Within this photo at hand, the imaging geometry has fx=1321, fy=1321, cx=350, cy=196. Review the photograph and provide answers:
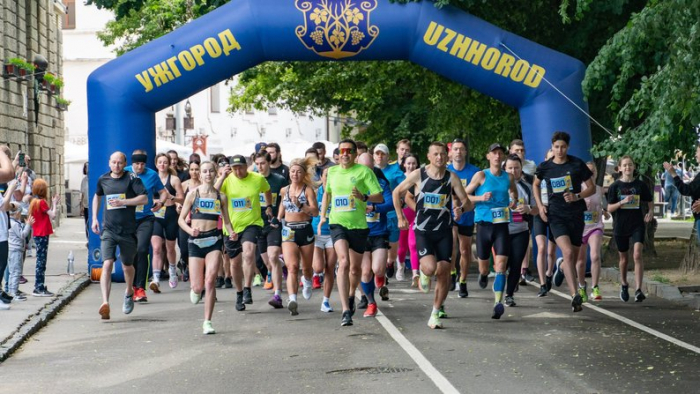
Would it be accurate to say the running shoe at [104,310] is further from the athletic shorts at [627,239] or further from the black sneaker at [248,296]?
the athletic shorts at [627,239]

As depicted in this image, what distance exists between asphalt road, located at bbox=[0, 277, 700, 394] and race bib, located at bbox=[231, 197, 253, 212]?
1126 mm

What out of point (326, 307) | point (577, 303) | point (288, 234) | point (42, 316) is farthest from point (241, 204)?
point (577, 303)

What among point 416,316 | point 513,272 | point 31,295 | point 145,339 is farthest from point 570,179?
point 31,295

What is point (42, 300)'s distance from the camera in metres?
15.7

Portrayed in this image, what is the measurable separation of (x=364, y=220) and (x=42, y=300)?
4601 mm

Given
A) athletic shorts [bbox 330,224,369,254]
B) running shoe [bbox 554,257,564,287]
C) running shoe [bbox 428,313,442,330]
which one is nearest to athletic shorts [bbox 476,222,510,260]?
athletic shorts [bbox 330,224,369,254]

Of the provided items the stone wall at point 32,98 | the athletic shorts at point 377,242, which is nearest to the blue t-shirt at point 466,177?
the athletic shorts at point 377,242

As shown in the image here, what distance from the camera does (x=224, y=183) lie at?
14484mm

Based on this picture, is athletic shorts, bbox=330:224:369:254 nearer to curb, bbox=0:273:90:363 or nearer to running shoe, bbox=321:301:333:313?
running shoe, bbox=321:301:333:313

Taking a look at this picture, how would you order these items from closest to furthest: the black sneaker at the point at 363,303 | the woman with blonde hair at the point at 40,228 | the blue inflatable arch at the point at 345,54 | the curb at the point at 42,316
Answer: the curb at the point at 42,316, the black sneaker at the point at 363,303, the woman with blonde hair at the point at 40,228, the blue inflatable arch at the point at 345,54

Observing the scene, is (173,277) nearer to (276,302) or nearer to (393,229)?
(393,229)

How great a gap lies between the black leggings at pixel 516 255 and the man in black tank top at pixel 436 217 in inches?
59.5

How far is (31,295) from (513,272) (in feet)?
19.8

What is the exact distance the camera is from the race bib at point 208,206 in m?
13.2
